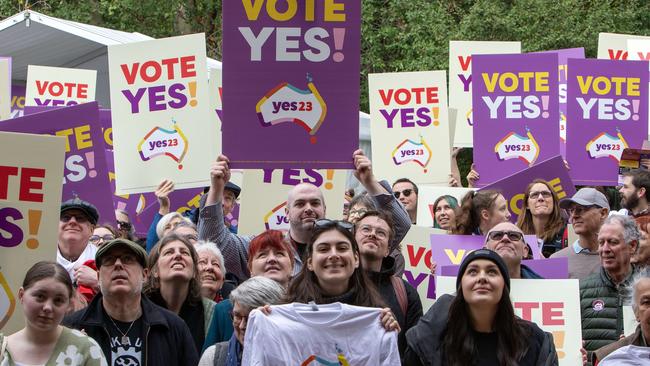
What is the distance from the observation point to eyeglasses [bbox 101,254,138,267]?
7.38 meters

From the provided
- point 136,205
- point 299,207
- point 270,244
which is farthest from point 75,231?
point 136,205

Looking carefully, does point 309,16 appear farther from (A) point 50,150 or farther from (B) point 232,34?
(A) point 50,150

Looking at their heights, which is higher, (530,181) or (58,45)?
(58,45)

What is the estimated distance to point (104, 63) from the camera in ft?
70.3

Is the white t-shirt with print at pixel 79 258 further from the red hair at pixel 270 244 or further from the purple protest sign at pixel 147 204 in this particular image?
the purple protest sign at pixel 147 204

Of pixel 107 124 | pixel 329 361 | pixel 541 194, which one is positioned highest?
pixel 107 124

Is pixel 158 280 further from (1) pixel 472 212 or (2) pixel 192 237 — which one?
(1) pixel 472 212

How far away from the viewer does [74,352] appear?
6852mm

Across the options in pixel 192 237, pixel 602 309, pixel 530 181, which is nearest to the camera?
pixel 602 309

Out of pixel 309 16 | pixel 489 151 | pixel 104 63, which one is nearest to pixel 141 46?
pixel 489 151

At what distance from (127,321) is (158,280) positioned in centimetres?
82

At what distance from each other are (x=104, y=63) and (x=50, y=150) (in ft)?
44.9

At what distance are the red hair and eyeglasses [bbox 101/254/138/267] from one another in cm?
104

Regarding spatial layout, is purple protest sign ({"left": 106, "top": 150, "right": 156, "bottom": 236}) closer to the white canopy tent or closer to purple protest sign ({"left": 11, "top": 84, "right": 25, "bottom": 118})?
purple protest sign ({"left": 11, "top": 84, "right": 25, "bottom": 118})
